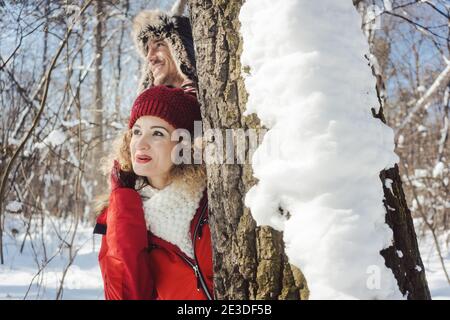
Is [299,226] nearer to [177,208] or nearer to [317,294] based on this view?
[317,294]

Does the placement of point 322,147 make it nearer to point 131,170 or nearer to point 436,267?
point 131,170

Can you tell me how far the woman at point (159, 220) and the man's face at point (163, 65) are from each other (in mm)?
630

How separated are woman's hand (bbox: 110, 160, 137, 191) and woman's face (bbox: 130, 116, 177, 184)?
3.3 inches

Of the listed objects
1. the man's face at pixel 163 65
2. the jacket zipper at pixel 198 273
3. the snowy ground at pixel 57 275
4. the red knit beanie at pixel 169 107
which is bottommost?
the jacket zipper at pixel 198 273

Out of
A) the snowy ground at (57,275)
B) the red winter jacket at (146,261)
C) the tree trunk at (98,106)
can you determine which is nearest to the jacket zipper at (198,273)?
the red winter jacket at (146,261)

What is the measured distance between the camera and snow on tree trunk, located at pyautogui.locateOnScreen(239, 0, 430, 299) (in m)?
0.74

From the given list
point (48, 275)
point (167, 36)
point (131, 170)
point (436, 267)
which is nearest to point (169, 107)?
point (131, 170)

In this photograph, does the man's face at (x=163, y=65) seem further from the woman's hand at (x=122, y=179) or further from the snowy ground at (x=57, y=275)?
the snowy ground at (x=57, y=275)

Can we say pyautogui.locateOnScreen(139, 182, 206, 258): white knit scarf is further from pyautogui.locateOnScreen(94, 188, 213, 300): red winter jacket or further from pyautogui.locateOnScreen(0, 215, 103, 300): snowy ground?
pyautogui.locateOnScreen(0, 215, 103, 300): snowy ground

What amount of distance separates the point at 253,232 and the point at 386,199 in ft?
0.94

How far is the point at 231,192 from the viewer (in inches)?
35.9

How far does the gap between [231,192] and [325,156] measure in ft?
0.82

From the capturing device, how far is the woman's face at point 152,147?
3.90ft

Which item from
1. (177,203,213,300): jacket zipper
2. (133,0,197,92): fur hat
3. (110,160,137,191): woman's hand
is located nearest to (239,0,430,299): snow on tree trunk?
(177,203,213,300): jacket zipper
